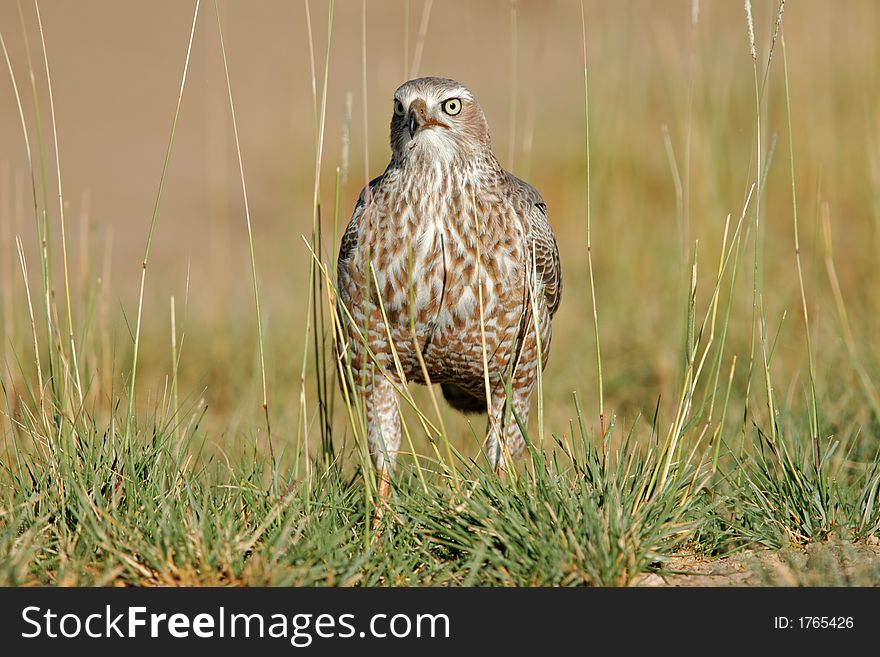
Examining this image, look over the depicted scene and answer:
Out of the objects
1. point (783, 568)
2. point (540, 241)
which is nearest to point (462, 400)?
point (540, 241)

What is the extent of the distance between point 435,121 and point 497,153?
5.75 m

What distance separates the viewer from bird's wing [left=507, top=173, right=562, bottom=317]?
4.12m

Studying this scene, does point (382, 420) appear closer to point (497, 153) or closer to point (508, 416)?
point (508, 416)

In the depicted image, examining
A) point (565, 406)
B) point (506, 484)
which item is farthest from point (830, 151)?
point (506, 484)

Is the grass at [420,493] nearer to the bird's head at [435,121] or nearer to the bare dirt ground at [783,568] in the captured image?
the bare dirt ground at [783,568]

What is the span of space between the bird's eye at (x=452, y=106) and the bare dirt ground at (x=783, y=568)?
1.76m

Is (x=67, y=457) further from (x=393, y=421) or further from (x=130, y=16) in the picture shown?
(x=130, y=16)

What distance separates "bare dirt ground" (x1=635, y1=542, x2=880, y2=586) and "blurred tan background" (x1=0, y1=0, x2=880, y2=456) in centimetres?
120

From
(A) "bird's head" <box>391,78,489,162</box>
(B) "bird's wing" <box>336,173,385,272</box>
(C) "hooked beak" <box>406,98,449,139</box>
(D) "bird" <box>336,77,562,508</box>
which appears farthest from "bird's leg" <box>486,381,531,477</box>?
(C) "hooked beak" <box>406,98,449,139</box>

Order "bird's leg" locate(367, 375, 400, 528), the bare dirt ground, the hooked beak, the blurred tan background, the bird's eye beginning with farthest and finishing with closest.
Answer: the blurred tan background → "bird's leg" locate(367, 375, 400, 528) → the bird's eye → the hooked beak → the bare dirt ground

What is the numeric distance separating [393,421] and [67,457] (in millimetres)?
1342

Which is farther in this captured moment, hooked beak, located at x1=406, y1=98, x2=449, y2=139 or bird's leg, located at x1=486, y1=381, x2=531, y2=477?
bird's leg, located at x1=486, y1=381, x2=531, y2=477

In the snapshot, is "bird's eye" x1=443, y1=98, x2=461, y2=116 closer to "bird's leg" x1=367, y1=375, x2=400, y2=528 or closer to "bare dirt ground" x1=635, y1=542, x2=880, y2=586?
"bird's leg" x1=367, y1=375, x2=400, y2=528

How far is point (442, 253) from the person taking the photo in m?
3.88
